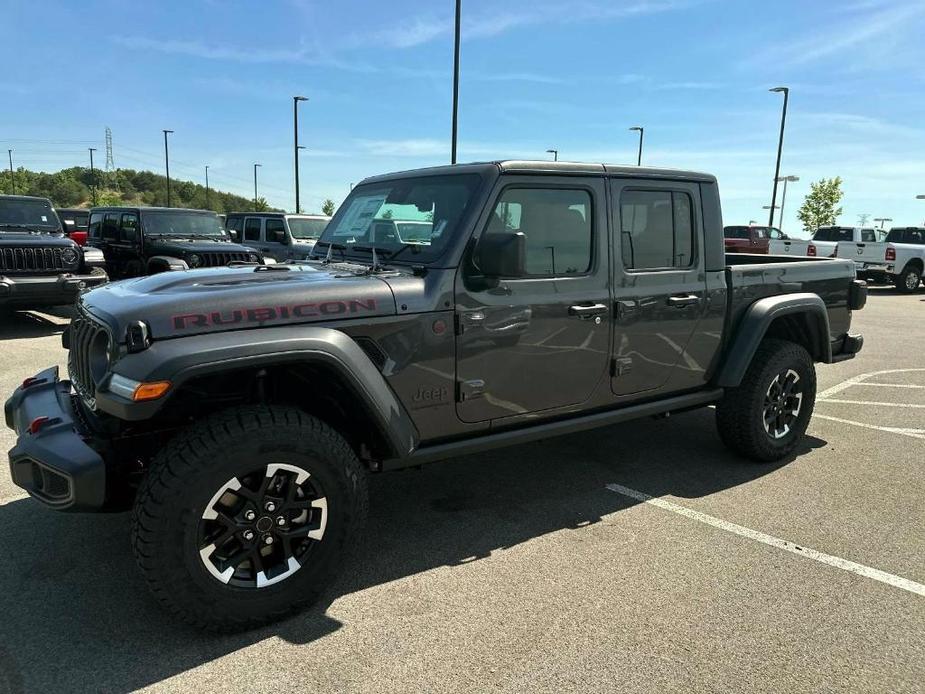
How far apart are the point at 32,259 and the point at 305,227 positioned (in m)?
5.87

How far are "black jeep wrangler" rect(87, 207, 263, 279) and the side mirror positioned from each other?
8.54 m

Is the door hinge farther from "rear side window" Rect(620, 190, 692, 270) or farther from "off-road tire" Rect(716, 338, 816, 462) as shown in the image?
"off-road tire" Rect(716, 338, 816, 462)

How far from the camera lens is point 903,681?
93.3 inches

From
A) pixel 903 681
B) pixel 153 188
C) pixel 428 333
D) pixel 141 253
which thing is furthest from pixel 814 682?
pixel 153 188

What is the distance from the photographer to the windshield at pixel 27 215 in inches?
389

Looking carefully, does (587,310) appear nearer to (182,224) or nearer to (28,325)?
(28,325)

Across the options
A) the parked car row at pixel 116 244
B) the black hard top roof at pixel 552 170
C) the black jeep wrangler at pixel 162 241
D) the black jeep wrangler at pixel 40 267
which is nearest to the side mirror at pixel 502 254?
the black hard top roof at pixel 552 170

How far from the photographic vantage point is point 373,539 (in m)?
3.44

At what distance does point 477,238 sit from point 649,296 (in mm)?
1202

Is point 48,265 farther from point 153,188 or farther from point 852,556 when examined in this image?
point 153,188

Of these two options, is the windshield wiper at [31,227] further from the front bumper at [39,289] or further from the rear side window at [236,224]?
the rear side window at [236,224]

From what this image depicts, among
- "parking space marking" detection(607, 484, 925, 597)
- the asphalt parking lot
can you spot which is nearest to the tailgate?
the asphalt parking lot

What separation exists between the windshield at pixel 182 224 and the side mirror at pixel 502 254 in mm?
9918

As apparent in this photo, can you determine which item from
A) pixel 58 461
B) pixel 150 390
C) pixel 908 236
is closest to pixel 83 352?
pixel 58 461
